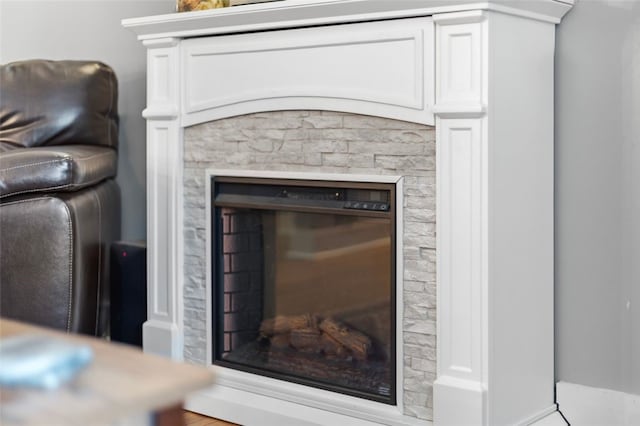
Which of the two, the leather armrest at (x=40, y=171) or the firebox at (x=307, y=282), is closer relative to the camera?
the firebox at (x=307, y=282)

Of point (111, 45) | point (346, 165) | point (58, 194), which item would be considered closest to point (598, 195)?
point (346, 165)

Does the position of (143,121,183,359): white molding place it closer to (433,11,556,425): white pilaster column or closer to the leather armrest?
the leather armrest

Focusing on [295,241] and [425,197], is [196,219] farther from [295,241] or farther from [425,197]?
[425,197]

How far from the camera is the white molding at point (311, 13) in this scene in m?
2.16

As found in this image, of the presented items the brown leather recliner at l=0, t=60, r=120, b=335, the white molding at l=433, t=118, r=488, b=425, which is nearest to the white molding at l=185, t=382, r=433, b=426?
the white molding at l=433, t=118, r=488, b=425

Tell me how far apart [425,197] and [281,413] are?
79 cm

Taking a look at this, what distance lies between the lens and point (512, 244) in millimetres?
2244

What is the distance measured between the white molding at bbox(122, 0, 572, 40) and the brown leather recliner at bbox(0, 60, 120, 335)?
54 centimetres

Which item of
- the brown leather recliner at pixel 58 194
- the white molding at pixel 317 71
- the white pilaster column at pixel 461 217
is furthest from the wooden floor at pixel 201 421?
the white molding at pixel 317 71

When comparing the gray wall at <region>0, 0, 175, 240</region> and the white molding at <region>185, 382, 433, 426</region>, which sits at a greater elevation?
the gray wall at <region>0, 0, 175, 240</region>

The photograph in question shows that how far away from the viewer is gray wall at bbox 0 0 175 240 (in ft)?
11.4

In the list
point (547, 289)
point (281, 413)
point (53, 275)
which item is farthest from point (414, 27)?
point (53, 275)

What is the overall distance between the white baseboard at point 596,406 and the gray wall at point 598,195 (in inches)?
0.9

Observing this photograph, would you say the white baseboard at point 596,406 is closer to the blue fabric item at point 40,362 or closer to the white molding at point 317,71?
the white molding at point 317,71
